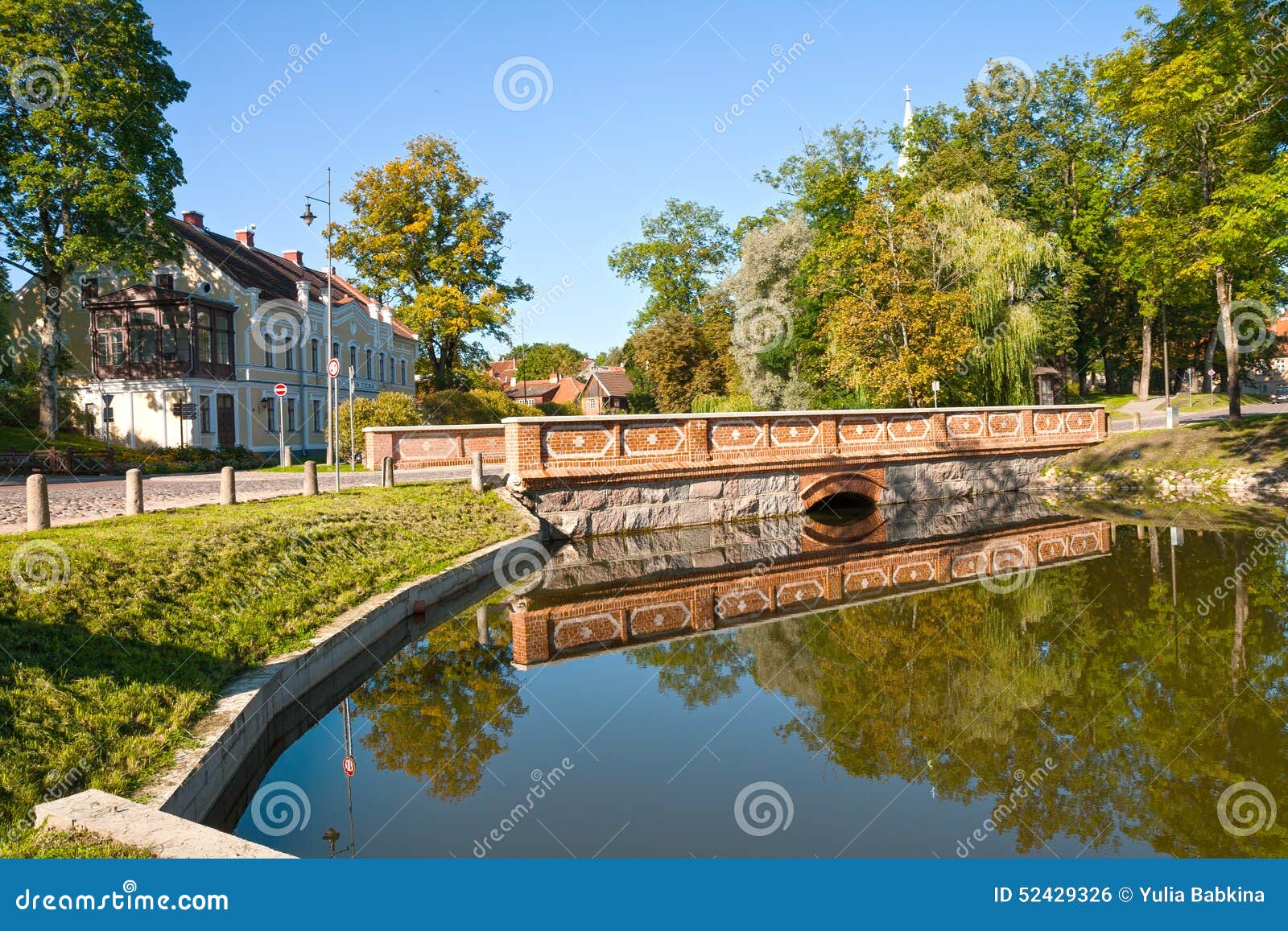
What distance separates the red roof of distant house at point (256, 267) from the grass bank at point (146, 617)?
28377mm

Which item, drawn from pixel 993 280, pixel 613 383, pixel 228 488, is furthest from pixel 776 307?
pixel 613 383

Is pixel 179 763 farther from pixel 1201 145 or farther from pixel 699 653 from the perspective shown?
pixel 1201 145

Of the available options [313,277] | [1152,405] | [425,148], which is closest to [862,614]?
[425,148]

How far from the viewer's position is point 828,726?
278 inches

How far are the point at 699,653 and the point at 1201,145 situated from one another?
2202 cm

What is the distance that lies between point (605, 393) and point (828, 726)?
72.2 meters

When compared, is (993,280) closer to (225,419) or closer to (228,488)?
(228,488)

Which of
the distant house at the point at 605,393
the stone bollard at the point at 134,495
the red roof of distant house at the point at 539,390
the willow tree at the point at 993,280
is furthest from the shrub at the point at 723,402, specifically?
the red roof of distant house at the point at 539,390

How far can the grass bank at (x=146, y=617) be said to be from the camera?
16.9 feet

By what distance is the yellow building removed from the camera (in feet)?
108

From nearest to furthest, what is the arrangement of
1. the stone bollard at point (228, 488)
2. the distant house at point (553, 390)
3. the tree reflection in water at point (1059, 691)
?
the tree reflection in water at point (1059, 691), the stone bollard at point (228, 488), the distant house at point (553, 390)

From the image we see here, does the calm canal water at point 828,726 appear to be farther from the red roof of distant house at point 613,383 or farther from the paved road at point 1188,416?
the red roof of distant house at point 613,383

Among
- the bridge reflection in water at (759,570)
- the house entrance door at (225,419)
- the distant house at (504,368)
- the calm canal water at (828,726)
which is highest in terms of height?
the distant house at (504,368)

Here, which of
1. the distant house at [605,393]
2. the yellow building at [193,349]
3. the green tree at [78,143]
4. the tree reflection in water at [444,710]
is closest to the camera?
the tree reflection in water at [444,710]
